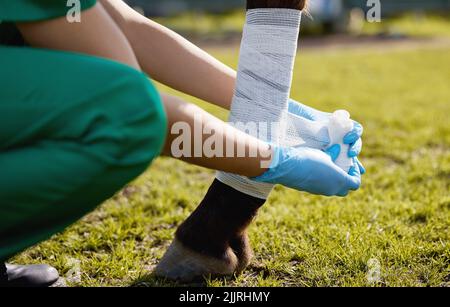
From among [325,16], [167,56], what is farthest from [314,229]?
[325,16]

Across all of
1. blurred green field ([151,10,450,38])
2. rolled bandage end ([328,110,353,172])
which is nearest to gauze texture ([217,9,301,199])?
rolled bandage end ([328,110,353,172])

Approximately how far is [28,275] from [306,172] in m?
0.74

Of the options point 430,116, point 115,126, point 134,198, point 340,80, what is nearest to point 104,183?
point 115,126

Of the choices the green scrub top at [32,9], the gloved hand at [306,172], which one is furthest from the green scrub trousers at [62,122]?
the gloved hand at [306,172]

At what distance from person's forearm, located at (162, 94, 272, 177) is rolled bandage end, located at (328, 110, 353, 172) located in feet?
0.81

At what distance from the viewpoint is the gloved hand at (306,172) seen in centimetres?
126

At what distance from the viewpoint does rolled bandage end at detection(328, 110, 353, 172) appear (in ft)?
4.66

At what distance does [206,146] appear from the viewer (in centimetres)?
121

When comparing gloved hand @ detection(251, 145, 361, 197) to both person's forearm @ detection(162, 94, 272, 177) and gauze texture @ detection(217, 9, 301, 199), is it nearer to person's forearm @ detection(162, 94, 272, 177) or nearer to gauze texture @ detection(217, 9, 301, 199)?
person's forearm @ detection(162, 94, 272, 177)

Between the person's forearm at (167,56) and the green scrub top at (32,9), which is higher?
the green scrub top at (32,9)

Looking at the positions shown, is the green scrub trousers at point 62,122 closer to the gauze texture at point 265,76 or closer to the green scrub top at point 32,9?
the green scrub top at point 32,9

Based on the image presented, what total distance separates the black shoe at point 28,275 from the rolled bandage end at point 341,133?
2.51 ft
